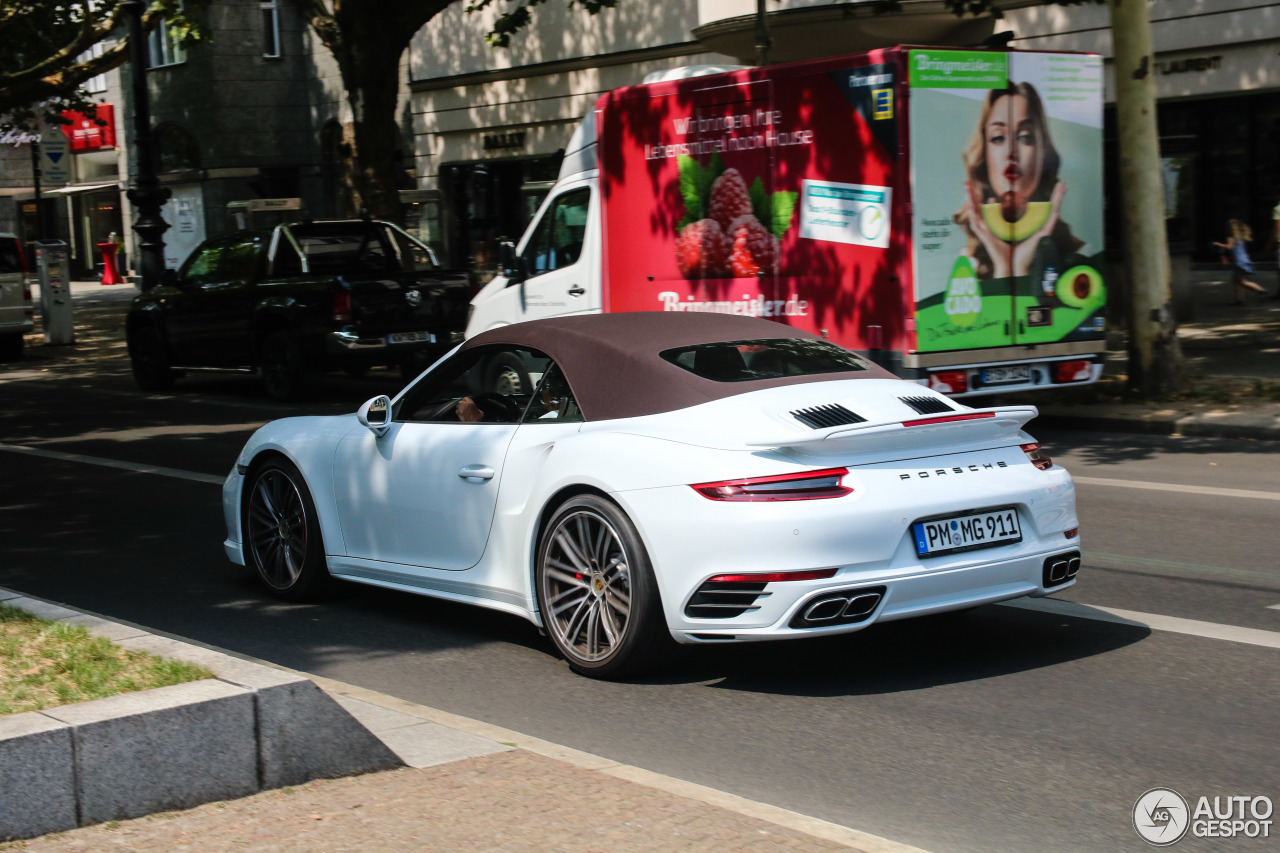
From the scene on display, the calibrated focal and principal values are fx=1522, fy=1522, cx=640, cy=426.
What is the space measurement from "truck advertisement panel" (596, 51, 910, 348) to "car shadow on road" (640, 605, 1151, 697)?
5.58m

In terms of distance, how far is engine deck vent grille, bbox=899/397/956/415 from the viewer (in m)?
5.83

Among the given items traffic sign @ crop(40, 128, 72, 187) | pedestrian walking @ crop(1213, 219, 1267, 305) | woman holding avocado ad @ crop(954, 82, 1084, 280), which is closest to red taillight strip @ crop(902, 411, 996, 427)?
woman holding avocado ad @ crop(954, 82, 1084, 280)

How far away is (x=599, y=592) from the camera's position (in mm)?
5723

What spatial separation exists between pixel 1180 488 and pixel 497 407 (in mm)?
5353

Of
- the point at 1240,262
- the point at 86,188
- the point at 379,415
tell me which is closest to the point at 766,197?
the point at 379,415

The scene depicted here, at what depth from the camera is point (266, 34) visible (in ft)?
138

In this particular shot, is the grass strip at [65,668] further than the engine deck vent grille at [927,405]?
No

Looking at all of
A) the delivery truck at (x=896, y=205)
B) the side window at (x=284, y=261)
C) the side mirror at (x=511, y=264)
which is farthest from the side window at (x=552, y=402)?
the side window at (x=284, y=261)

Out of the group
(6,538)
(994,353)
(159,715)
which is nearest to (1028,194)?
(994,353)

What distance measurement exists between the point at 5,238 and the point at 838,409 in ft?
75.0

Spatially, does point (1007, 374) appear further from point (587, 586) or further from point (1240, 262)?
point (1240, 262)

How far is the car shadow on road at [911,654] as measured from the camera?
5727mm

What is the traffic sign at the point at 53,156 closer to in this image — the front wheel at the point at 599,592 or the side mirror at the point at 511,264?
the side mirror at the point at 511,264

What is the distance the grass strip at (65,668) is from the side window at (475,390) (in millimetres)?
1876
